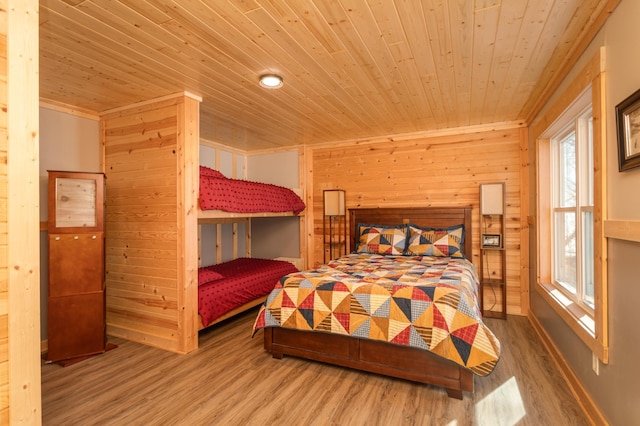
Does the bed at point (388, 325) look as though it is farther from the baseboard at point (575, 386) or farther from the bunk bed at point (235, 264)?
the bunk bed at point (235, 264)

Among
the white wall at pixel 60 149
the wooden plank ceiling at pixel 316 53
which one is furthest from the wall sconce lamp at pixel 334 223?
the white wall at pixel 60 149

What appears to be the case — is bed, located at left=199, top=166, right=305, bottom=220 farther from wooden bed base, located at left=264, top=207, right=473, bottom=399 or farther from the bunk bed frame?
wooden bed base, located at left=264, top=207, right=473, bottom=399

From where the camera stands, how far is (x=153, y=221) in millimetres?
3023

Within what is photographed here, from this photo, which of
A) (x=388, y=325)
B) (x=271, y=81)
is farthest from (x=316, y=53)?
(x=388, y=325)

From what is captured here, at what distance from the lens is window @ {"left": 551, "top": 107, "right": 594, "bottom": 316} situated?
7.50 ft

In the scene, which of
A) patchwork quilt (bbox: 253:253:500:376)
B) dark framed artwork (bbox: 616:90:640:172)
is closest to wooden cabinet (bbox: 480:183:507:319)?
patchwork quilt (bbox: 253:253:500:376)

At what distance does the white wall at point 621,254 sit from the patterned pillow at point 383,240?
7.38 ft

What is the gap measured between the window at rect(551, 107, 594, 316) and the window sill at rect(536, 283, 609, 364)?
46mm

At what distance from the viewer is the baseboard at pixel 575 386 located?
182 cm

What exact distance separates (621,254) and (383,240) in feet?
8.34

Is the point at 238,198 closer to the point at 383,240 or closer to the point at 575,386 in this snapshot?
the point at 383,240

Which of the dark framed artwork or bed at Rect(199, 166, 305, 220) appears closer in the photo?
the dark framed artwork

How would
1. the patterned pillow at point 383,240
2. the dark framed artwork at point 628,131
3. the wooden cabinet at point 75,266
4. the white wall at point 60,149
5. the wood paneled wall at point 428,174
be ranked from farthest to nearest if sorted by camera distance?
the patterned pillow at point 383,240 → the wood paneled wall at point 428,174 → the white wall at point 60,149 → the wooden cabinet at point 75,266 → the dark framed artwork at point 628,131

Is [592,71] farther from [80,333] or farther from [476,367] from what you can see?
[80,333]
